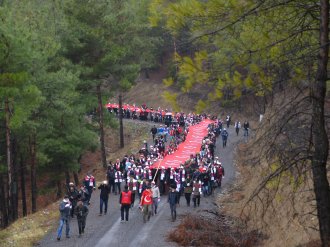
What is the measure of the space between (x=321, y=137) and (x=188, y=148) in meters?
25.8

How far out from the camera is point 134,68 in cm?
4041

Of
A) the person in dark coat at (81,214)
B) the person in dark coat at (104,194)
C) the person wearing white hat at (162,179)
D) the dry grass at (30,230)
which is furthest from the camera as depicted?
the person wearing white hat at (162,179)

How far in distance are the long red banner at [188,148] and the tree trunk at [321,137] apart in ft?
63.6

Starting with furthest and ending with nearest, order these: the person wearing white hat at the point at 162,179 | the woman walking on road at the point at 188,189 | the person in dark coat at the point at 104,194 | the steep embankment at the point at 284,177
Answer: the person wearing white hat at the point at 162,179 < the woman walking on road at the point at 188,189 < the person in dark coat at the point at 104,194 < the steep embankment at the point at 284,177

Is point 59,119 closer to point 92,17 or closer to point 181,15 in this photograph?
point 92,17

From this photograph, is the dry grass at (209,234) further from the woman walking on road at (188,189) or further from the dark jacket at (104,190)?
the dark jacket at (104,190)

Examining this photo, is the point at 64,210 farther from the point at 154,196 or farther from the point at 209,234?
the point at 209,234

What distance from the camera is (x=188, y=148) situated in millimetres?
35062

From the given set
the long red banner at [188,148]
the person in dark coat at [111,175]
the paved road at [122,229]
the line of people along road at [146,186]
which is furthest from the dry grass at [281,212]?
the person in dark coat at [111,175]

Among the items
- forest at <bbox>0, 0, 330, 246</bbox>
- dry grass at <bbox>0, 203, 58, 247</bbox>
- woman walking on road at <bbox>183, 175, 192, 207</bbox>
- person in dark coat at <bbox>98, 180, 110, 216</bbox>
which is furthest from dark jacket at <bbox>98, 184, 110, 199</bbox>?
forest at <bbox>0, 0, 330, 246</bbox>

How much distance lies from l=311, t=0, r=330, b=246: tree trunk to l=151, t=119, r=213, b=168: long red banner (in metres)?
19.4

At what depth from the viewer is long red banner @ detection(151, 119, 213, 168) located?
29.5m

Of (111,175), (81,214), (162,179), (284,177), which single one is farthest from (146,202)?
(284,177)

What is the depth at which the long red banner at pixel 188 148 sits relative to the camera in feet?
96.9
